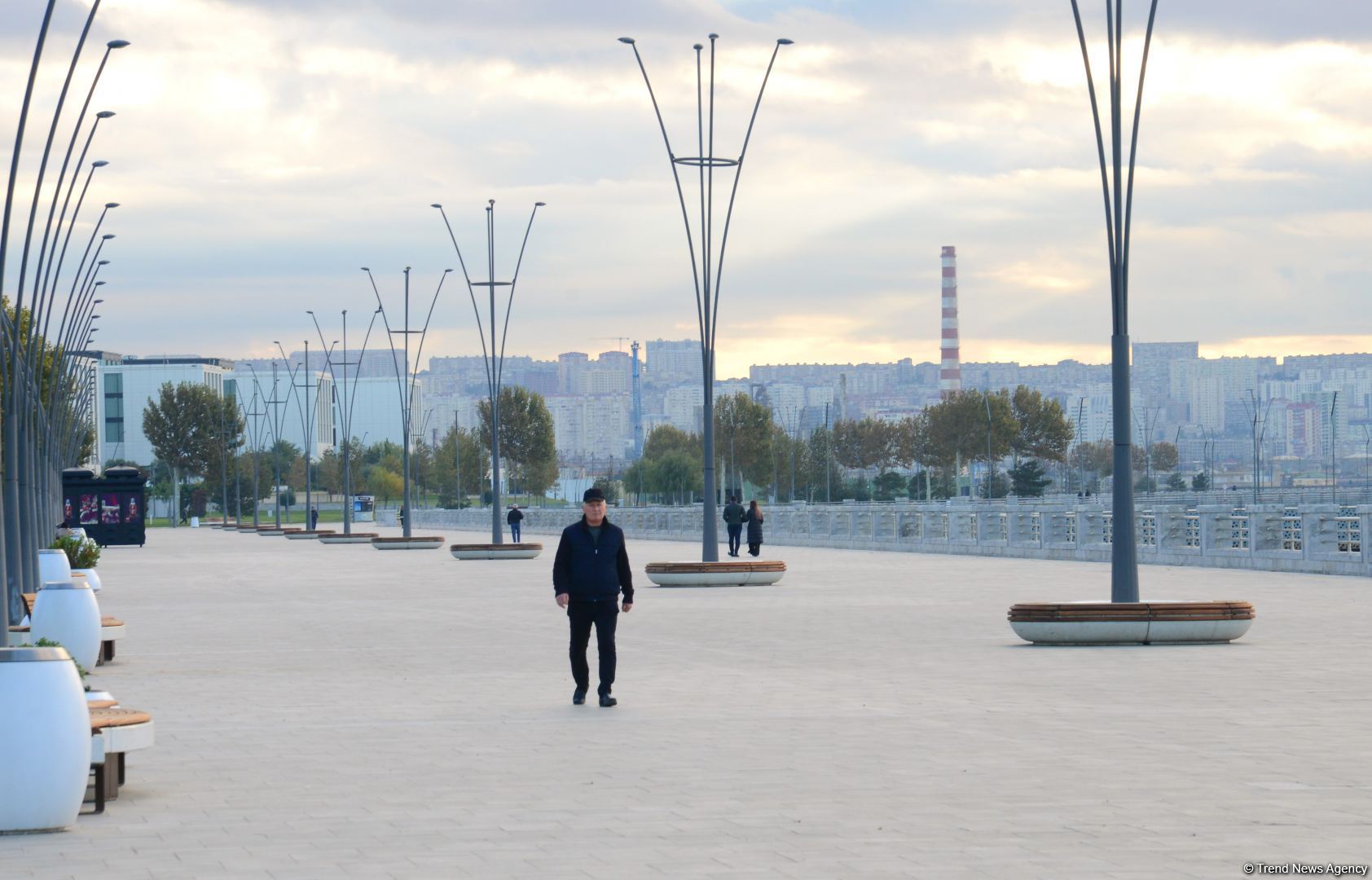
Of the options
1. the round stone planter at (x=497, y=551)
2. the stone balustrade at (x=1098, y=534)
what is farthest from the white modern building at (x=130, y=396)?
the round stone planter at (x=497, y=551)

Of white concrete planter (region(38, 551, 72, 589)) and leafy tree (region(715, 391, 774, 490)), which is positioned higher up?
leafy tree (region(715, 391, 774, 490))

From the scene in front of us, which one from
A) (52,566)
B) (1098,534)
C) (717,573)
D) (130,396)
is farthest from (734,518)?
(130,396)

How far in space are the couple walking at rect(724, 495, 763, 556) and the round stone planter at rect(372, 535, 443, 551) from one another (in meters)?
12.5

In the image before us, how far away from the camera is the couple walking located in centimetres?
4484

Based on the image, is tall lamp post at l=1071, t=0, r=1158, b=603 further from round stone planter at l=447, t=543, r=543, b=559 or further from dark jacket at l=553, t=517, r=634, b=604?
round stone planter at l=447, t=543, r=543, b=559

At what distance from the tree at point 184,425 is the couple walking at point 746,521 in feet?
316

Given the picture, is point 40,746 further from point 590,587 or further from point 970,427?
point 970,427

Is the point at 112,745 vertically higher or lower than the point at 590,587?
lower

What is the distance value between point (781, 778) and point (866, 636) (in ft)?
33.2

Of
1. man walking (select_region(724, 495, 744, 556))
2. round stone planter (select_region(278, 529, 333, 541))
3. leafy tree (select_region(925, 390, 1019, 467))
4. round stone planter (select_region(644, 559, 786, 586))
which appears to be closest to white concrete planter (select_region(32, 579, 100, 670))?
round stone planter (select_region(644, 559, 786, 586))

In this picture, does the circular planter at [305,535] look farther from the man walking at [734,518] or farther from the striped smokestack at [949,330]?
the striped smokestack at [949,330]

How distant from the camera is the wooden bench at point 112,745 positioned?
915 cm

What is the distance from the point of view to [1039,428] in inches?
5453

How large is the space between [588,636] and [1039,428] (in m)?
128
